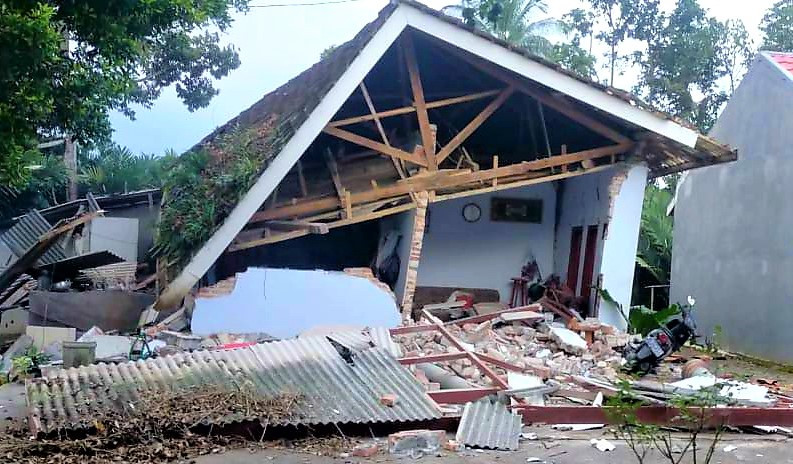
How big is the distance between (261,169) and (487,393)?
14.5 ft

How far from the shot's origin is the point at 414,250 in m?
11.3

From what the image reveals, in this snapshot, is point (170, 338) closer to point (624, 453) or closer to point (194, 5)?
point (194, 5)

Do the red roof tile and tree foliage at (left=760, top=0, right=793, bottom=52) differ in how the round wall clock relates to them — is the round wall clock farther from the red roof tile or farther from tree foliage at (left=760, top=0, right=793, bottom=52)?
tree foliage at (left=760, top=0, right=793, bottom=52)

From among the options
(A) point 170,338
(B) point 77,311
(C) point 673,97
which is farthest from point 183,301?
(C) point 673,97

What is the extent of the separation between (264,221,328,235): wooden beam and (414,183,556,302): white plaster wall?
143 inches

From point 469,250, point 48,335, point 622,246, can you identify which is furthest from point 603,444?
point 469,250

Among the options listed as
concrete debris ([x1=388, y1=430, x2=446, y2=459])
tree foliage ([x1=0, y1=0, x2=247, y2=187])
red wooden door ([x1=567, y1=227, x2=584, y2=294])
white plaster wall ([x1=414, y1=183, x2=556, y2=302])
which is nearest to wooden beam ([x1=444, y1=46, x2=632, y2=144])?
red wooden door ([x1=567, y1=227, x2=584, y2=294])

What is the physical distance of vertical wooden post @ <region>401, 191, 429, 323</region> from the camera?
1109 centimetres

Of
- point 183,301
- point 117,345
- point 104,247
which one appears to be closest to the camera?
point 117,345

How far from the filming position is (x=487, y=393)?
695cm

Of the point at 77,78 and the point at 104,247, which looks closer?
the point at 77,78

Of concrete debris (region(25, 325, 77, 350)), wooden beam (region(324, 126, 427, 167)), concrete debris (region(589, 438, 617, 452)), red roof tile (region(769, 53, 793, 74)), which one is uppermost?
red roof tile (region(769, 53, 793, 74))

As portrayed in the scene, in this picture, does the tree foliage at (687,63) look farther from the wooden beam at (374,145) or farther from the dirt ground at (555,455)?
the dirt ground at (555,455)

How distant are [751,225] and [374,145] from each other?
25.1ft
